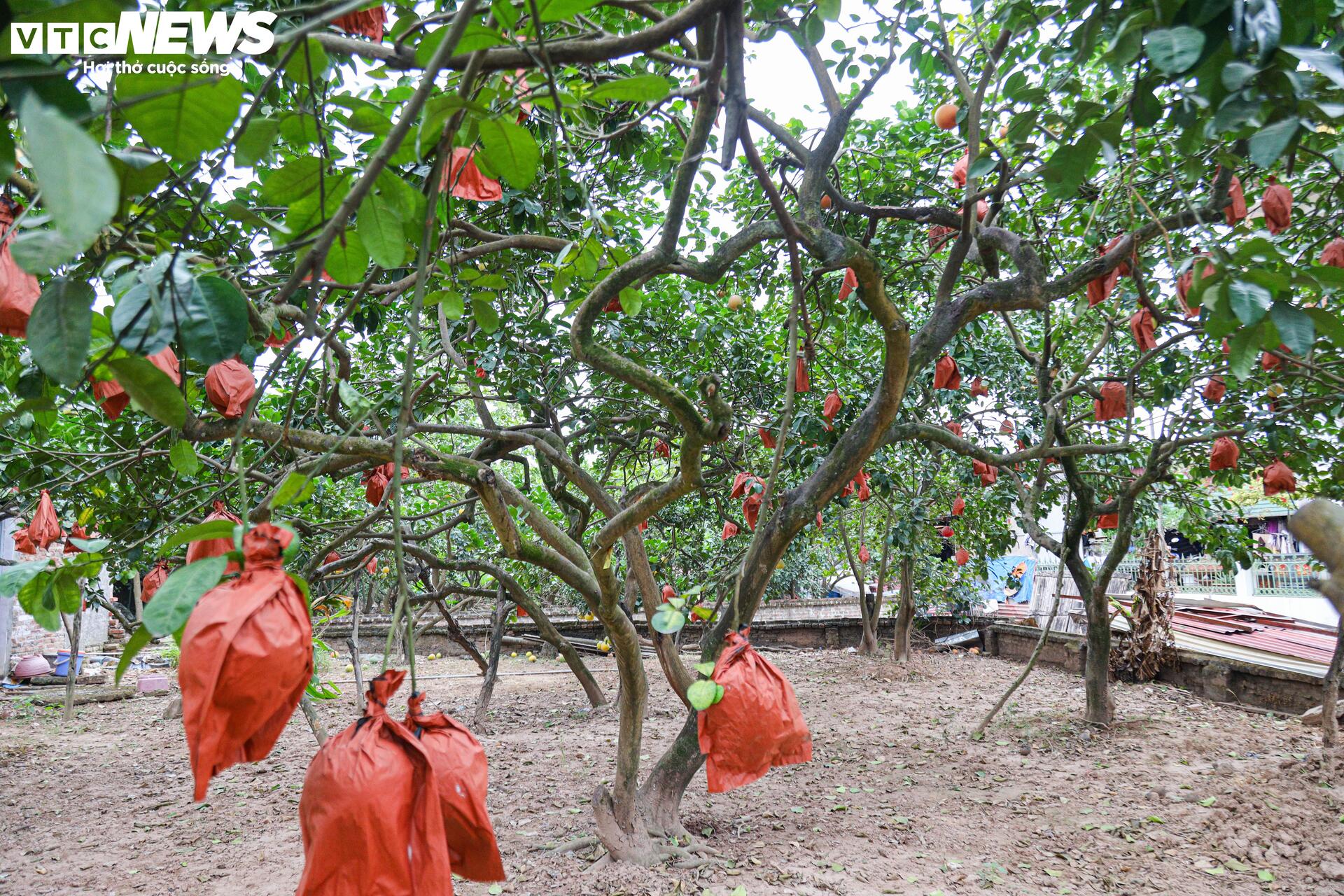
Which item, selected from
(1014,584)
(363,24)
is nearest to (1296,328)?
(363,24)

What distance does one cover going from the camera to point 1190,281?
2.27 meters

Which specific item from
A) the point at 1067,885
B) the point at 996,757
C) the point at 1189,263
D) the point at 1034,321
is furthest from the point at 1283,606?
the point at 1189,263

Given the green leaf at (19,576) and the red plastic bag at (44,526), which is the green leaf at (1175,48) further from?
the red plastic bag at (44,526)

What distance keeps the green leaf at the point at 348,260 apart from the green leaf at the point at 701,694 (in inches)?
31.3

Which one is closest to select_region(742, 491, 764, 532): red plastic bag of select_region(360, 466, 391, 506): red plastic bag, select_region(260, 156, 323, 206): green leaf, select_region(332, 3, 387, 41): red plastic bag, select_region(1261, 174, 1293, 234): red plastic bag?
select_region(360, 466, 391, 506): red plastic bag

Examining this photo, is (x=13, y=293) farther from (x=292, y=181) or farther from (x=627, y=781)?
(x=627, y=781)

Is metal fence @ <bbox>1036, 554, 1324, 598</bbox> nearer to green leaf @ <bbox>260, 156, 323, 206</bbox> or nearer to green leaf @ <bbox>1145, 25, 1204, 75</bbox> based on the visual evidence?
green leaf @ <bbox>1145, 25, 1204, 75</bbox>

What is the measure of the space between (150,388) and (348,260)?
39 cm

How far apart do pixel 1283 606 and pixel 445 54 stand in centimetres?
1756

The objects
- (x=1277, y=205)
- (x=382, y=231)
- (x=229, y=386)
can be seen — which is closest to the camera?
(x=382, y=231)

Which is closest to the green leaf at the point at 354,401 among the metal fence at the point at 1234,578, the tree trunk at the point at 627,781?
the tree trunk at the point at 627,781

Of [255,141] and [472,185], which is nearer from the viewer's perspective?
[255,141]

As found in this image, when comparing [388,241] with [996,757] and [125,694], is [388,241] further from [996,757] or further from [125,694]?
[125,694]

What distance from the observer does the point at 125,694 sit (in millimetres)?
8930
